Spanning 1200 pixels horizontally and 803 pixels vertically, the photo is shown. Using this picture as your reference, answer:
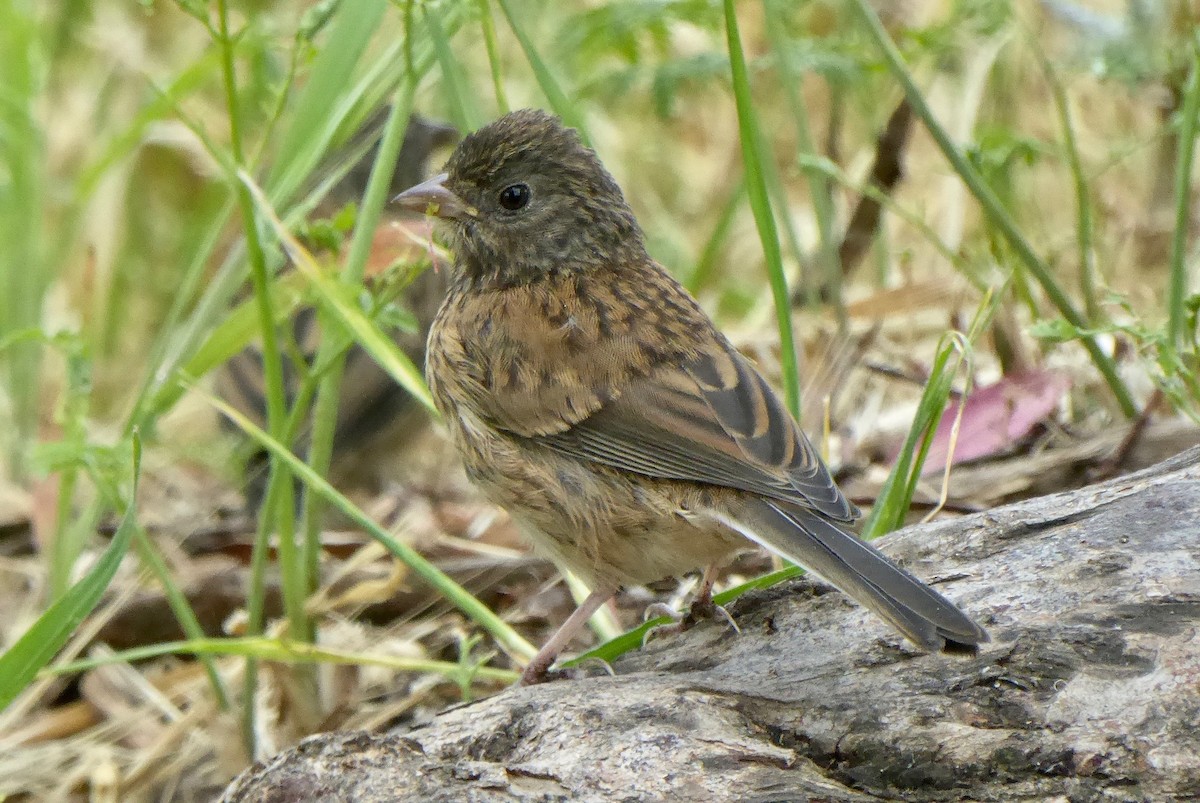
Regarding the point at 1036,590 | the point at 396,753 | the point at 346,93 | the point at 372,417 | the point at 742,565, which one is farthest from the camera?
the point at 372,417

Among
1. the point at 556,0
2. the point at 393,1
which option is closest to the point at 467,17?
the point at 393,1

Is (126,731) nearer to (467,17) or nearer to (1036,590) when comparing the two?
(467,17)

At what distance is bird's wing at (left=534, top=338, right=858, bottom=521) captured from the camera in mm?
2445

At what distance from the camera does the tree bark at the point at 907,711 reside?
1797 mm

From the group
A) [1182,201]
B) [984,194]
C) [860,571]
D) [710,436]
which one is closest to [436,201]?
[710,436]

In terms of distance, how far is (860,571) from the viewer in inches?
82.1

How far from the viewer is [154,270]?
649cm

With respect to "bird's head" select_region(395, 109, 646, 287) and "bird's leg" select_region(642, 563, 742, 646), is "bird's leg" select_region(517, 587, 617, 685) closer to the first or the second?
"bird's leg" select_region(642, 563, 742, 646)

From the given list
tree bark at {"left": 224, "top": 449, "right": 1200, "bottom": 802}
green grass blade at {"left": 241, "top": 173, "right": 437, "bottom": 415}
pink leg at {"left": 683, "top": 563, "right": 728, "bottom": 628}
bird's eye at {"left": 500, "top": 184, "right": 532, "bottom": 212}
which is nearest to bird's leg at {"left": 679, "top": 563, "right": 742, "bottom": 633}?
pink leg at {"left": 683, "top": 563, "right": 728, "bottom": 628}

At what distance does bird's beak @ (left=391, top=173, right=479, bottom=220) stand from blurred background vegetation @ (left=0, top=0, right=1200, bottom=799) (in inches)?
5.8

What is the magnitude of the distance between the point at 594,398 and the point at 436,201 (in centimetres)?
65

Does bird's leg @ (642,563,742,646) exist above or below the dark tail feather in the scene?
below

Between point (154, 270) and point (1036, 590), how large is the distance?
5.17 metres

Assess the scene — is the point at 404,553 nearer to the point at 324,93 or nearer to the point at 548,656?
the point at 548,656
